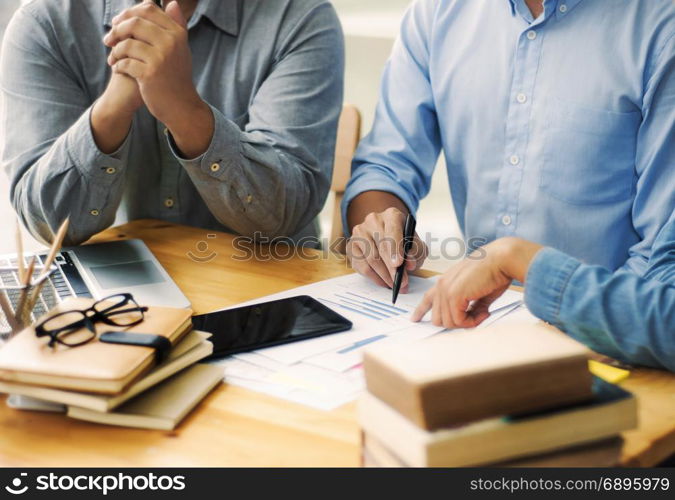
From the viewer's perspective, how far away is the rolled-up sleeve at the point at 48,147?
1.20m

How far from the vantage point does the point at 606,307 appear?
82 cm

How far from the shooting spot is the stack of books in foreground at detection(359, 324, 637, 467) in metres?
0.52

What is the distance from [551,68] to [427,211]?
163cm

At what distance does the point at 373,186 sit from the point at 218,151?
0.94 ft

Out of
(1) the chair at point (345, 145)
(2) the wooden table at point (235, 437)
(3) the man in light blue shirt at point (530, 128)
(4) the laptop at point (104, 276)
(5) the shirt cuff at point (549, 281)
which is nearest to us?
(2) the wooden table at point (235, 437)

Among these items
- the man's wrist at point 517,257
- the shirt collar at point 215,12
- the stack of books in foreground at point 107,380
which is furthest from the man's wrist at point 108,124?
the man's wrist at point 517,257

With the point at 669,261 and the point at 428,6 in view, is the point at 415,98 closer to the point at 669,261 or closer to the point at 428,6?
the point at 428,6

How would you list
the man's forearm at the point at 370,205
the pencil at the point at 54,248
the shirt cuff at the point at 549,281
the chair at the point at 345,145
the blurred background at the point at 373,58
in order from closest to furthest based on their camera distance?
the pencil at the point at 54,248, the shirt cuff at the point at 549,281, the man's forearm at the point at 370,205, the chair at the point at 345,145, the blurred background at the point at 373,58

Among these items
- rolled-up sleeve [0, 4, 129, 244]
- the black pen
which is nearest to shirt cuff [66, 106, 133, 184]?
rolled-up sleeve [0, 4, 129, 244]

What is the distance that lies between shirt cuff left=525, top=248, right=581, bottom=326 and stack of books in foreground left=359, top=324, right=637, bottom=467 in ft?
0.84

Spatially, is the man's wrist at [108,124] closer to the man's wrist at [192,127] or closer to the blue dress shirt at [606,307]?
the man's wrist at [192,127]

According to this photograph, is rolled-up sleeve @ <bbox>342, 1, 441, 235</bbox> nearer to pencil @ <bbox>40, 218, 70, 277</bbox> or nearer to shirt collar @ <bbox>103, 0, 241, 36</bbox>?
shirt collar @ <bbox>103, 0, 241, 36</bbox>

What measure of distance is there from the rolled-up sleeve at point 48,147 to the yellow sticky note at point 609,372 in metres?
0.82

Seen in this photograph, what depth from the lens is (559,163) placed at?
47.6 inches
